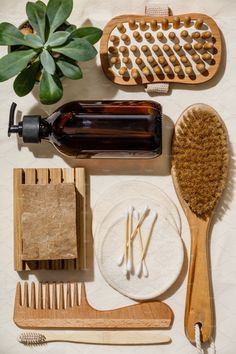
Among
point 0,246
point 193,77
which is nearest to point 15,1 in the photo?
point 193,77

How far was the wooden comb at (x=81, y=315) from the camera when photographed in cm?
104

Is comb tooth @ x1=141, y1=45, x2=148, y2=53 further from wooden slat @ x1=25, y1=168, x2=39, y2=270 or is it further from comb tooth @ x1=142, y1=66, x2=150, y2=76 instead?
wooden slat @ x1=25, y1=168, x2=39, y2=270

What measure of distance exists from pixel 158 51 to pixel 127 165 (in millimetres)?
Answer: 231

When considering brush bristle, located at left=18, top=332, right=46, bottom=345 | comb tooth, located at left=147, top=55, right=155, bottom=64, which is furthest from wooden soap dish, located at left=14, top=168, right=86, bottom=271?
comb tooth, located at left=147, top=55, right=155, bottom=64

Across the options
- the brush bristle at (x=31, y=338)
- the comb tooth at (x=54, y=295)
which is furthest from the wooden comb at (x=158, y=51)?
the brush bristle at (x=31, y=338)

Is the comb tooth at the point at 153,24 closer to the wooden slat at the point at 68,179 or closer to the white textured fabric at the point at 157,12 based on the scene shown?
the white textured fabric at the point at 157,12

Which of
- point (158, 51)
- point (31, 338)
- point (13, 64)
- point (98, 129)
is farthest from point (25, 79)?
point (31, 338)

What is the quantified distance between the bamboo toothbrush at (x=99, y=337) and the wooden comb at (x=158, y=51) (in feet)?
1.62

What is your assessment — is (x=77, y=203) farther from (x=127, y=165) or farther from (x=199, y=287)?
(x=199, y=287)

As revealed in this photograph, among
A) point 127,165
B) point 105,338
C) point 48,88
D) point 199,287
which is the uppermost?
point 48,88

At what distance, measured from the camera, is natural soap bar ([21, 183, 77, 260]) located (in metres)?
1.00

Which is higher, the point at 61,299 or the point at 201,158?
the point at 201,158

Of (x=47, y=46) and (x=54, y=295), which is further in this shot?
(x=54, y=295)

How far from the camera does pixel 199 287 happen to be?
1.04 meters
